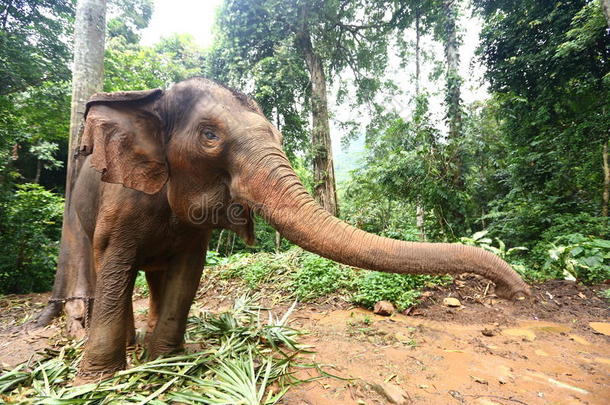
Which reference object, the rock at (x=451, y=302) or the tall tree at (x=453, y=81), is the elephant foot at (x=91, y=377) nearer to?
the rock at (x=451, y=302)

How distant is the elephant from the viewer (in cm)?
158

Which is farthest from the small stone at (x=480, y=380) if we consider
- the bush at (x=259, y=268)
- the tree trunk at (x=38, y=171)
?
the tree trunk at (x=38, y=171)

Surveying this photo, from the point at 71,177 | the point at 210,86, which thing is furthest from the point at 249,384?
the point at 71,177

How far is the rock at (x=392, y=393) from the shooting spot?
1993 mm

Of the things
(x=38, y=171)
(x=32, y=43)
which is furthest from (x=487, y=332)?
(x=38, y=171)

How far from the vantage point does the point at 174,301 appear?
2484mm

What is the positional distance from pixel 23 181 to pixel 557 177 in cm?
1898

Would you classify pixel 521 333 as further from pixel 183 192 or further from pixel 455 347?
pixel 183 192

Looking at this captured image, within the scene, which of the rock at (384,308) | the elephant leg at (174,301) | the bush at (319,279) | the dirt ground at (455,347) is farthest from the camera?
the bush at (319,279)

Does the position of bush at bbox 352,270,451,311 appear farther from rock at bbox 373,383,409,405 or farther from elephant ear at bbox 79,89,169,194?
elephant ear at bbox 79,89,169,194

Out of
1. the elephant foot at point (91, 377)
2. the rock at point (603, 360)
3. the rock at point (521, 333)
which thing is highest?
the elephant foot at point (91, 377)

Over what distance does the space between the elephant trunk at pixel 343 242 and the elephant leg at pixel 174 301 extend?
110 centimetres

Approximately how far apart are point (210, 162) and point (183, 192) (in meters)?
0.29

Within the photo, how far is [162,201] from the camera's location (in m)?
2.14
